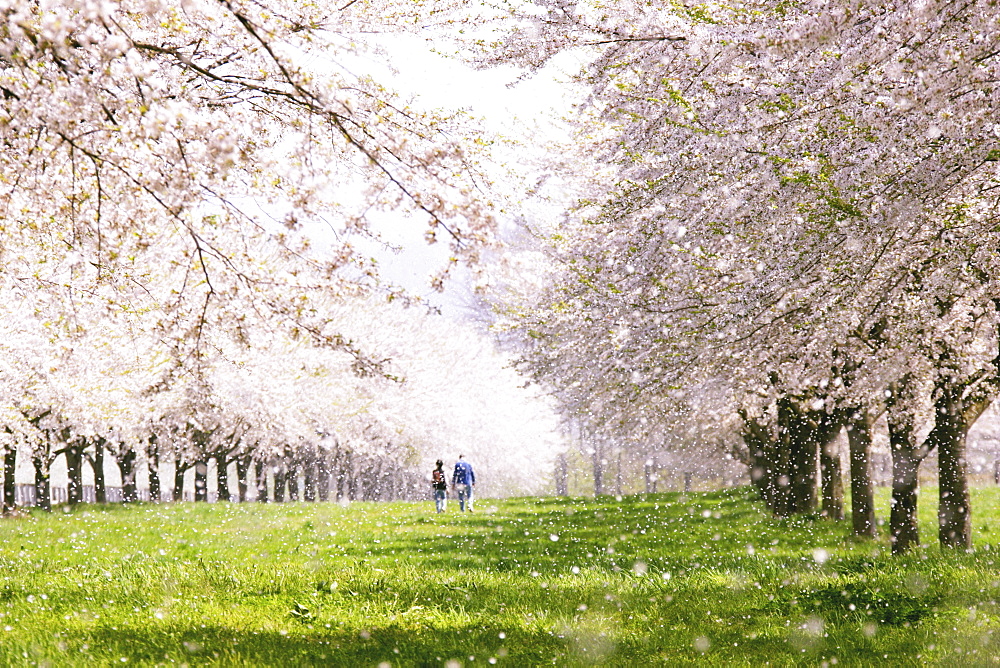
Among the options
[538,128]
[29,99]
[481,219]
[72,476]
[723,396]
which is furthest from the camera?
[72,476]

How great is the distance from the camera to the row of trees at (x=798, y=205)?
18.3 ft

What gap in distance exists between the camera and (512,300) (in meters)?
20.2

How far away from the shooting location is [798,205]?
744 cm

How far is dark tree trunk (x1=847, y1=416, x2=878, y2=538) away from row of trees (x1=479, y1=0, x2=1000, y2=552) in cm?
20

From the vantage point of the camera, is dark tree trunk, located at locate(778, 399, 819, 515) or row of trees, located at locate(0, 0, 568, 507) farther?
dark tree trunk, located at locate(778, 399, 819, 515)

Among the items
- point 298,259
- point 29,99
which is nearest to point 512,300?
point 298,259

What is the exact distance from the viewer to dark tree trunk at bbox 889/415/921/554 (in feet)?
42.6

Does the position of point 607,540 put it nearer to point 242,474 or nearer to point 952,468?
point 952,468

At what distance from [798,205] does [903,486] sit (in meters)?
7.74

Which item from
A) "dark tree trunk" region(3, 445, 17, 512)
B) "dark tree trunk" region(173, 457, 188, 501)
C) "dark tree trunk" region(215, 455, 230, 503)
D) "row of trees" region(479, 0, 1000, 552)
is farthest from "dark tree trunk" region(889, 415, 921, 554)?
"dark tree trunk" region(215, 455, 230, 503)

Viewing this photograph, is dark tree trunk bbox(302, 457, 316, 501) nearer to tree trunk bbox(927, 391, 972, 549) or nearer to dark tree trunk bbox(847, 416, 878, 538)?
dark tree trunk bbox(847, 416, 878, 538)

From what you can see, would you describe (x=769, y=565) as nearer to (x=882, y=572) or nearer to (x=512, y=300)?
(x=882, y=572)

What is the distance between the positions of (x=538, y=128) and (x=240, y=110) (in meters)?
11.1

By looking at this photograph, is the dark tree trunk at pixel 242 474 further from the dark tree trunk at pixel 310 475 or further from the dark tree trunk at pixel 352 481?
the dark tree trunk at pixel 352 481
